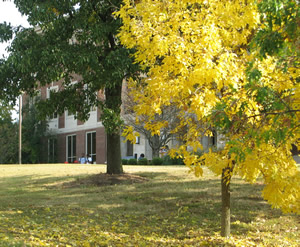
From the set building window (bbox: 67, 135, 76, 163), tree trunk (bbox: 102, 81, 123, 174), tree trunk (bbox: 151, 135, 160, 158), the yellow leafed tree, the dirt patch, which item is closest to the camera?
the yellow leafed tree

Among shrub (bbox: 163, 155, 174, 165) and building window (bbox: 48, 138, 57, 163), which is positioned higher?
building window (bbox: 48, 138, 57, 163)

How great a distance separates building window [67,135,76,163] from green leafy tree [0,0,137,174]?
24759 millimetres

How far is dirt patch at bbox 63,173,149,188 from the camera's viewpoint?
15.6 metres

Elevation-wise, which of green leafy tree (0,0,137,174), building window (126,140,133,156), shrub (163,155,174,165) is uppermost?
green leafy tree (0,0,137,174)

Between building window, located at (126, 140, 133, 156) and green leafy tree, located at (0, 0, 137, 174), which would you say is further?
building window, located at (126, 140, 133, 156)

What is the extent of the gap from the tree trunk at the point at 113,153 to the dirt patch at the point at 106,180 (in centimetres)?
28

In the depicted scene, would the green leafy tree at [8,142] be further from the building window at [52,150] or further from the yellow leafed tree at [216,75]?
the yellow leafed tree at [216,75]

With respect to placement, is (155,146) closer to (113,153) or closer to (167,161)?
(167,161)

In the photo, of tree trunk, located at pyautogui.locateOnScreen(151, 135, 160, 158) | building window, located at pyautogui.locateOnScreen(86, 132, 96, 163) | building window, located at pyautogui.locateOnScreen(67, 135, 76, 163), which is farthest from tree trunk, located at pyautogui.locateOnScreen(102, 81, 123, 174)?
building window, located at pyautogui.locateOnScreen(67, 135, 76, 163)

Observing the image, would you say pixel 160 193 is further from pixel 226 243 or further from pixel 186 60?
pixel 186 60

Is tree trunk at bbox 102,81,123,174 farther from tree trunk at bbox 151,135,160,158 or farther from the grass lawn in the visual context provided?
tree trunk at bbox 151,135,160,158

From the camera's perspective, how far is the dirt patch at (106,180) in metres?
15.6

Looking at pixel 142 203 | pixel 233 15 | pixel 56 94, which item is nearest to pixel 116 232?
pixel 142 203

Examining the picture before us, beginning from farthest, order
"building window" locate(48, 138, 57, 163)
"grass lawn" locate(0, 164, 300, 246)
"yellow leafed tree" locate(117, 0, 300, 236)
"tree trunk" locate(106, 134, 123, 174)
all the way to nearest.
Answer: "building window" locate(48, 138, 57, 163), "tree trunk" locate(106, 134, 123, 174), "grass lawn" locate(0, 164, 300, 246), "yellow leafed tree" locate(117, 0, 300, 236)
